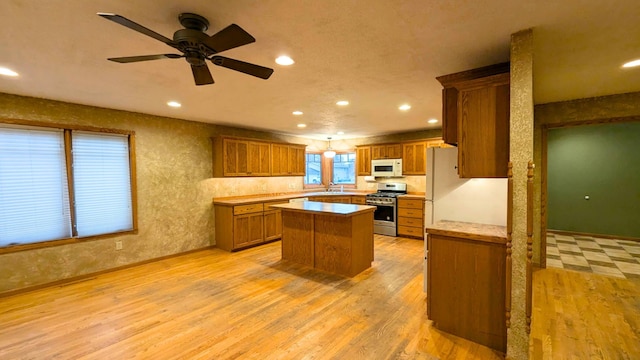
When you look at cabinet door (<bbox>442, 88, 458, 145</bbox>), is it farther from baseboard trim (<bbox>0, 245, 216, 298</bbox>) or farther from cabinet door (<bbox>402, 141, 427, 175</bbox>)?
baseboard trim (<bbox>0, 245, 216, 298</bbox>)

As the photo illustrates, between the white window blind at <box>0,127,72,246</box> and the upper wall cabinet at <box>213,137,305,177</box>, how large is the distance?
2254 millimetres

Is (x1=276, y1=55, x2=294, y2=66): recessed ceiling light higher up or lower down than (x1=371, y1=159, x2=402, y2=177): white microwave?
higher up

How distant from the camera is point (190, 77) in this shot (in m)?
2.83

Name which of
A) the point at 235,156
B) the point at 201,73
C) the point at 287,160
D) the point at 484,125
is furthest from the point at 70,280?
the point at 484,125

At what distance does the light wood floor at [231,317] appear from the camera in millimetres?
2299

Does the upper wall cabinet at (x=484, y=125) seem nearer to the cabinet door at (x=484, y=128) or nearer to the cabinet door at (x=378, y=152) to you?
the cabinet door at (x=484, y=128)

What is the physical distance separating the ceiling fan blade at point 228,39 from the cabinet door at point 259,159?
4.21 m

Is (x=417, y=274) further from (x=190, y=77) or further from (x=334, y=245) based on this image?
(x=190, y=77)

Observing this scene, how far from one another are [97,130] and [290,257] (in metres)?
3.45

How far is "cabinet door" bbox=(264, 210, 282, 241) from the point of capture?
569cm

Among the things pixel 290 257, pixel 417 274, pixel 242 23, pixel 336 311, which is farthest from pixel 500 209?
pixel 290 257

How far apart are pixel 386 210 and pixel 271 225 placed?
2.64 metres

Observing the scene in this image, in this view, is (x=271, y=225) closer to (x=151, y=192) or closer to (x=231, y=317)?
(x=151, y=192)

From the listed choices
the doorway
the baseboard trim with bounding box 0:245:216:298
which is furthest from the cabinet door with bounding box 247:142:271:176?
the doorway
